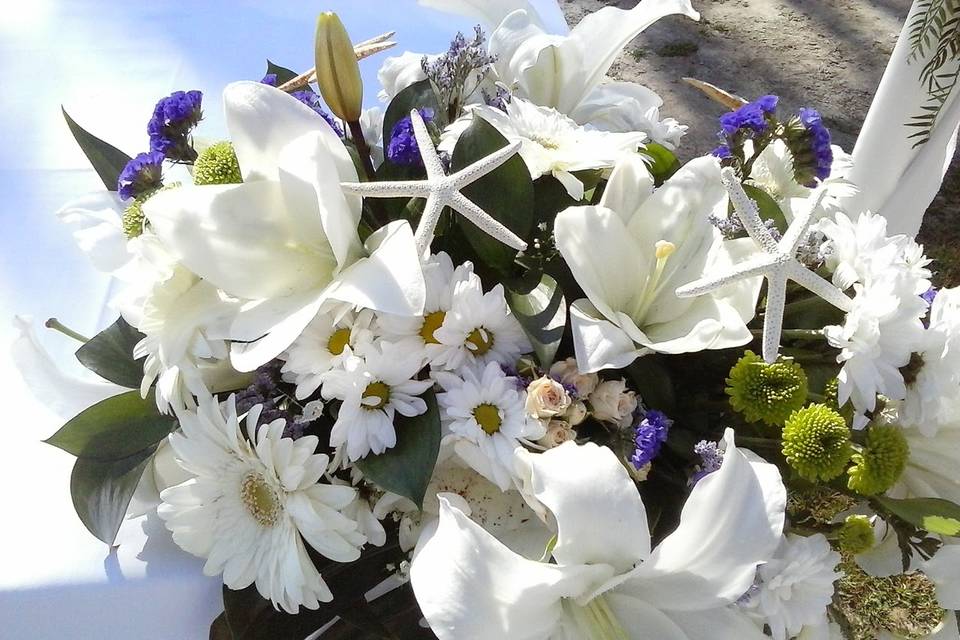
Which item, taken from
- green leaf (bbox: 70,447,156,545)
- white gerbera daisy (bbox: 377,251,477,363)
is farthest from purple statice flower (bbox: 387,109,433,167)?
green leaf (bbox: 70,447,156,545)

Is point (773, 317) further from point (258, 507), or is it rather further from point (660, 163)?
point (258, 507)

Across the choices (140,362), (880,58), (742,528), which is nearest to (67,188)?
(140,362)

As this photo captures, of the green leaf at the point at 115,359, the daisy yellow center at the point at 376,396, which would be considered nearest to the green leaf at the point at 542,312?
the daisy yellow center at the point at 376,396

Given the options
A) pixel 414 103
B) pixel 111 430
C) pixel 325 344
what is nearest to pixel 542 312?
pixel 325 344

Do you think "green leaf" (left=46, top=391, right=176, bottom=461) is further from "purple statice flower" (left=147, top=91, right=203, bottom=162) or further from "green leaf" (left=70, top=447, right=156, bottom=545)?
"purple statice flower" (left=147, top=91, right=203, bottom=162)

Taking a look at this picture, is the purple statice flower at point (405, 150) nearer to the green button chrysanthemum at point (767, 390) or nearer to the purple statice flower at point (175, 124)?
the purple statice flower at point (175, 124)

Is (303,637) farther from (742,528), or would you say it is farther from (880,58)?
(880,58)

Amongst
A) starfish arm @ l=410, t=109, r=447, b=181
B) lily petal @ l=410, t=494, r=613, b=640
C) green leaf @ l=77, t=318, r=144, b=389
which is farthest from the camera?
green leaf @ l=77, t=318, r=144, b=389
